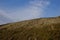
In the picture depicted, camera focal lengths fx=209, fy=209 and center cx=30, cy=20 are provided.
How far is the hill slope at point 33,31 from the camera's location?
93.8 ft

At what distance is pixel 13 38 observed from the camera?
29688 millimetres

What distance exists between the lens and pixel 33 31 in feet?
96.6

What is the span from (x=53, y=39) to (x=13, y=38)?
575 centimetres

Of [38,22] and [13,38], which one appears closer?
[13,38]

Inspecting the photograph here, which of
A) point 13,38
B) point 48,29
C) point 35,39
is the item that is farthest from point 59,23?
point 13,38

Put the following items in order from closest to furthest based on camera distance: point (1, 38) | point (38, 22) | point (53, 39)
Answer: point (53, 39) → point (1, 38) → point (38, 22)

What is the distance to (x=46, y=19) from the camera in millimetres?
34500

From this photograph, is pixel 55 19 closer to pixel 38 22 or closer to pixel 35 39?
pixel 38 22

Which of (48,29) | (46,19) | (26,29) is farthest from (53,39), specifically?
(46,19)

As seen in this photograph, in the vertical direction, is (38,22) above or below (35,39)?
above

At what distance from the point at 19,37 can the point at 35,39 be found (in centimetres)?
239

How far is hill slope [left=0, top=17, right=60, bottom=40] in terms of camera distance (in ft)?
93.8

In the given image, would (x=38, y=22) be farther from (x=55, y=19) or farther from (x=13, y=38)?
(x=13, y=38)

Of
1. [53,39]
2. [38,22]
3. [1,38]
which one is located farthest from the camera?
[38,22]
